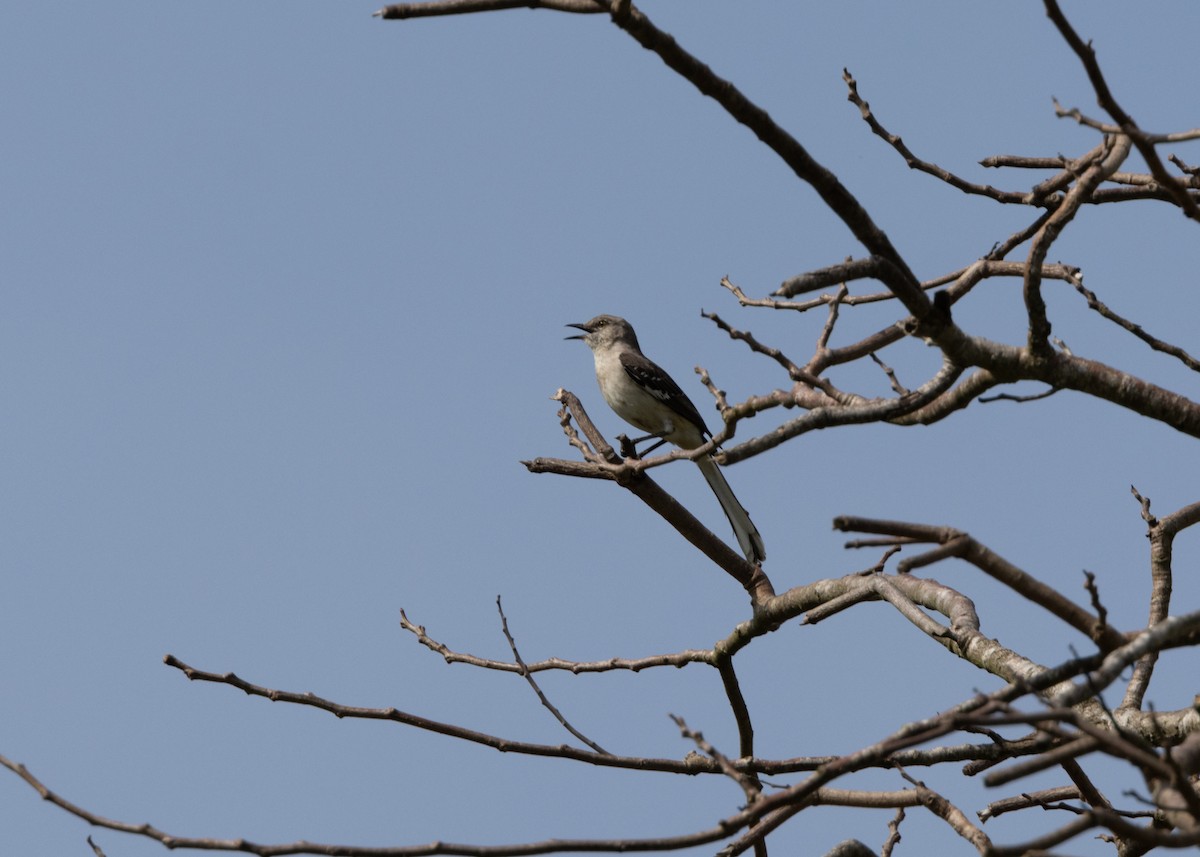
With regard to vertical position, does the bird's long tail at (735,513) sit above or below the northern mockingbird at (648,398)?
below

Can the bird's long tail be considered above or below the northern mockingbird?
below

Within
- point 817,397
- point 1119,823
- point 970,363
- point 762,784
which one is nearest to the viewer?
point 1119,823

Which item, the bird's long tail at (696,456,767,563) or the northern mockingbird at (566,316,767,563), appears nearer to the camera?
the bird's long tail at (696,456,767,563)

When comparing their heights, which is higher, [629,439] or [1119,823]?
[629,439]

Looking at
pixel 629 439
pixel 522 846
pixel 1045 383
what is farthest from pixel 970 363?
pixel 629 439

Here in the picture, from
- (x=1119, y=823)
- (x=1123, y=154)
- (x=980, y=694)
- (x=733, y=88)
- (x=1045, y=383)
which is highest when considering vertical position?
(x=1123, y=154)

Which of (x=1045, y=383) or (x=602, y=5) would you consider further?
(x=1045, y=383)

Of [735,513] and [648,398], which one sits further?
[648,398]

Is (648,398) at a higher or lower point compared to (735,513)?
higher

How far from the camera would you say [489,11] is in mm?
3240

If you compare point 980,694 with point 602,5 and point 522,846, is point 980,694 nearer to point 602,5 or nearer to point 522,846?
point 522,846

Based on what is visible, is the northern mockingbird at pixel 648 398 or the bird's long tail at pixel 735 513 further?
the northern mockingbird at pixel 648 398

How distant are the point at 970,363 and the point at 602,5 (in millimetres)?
1439

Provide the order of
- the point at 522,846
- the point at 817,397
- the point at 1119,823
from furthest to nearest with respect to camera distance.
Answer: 1. the point at 817,397
2. the point at 522,846
3. the point at 1119,823
